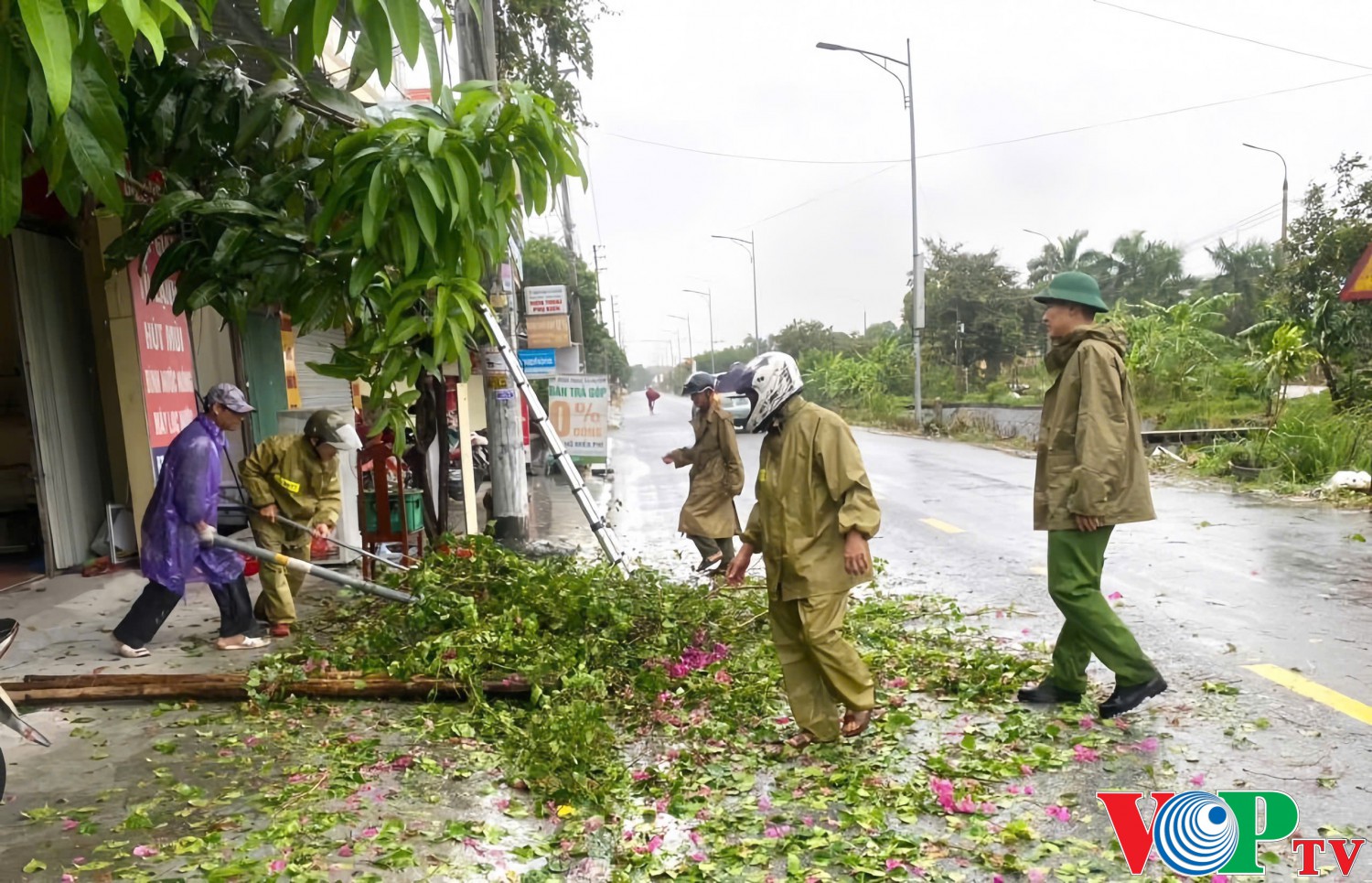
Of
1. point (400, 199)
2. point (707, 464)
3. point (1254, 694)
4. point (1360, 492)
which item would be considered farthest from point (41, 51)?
point (1360, 492)

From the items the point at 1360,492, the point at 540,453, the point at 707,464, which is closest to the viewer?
the point at 707,464

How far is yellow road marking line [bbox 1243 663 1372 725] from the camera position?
4113 mm

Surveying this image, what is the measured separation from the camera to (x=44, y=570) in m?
7.21

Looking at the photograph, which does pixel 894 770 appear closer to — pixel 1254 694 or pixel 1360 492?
pixel 1254 694

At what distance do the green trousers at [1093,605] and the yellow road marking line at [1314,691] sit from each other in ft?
2.76

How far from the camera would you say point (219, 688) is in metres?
4.61

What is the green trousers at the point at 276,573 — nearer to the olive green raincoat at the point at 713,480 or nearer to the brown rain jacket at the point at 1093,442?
the olive green raincoat at the point at 713,480

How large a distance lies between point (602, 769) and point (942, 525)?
6896 mm

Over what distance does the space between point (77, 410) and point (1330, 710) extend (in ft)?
27.7

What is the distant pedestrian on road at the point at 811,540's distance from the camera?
3.94m

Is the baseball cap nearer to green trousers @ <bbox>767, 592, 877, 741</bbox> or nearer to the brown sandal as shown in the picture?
green trousers @ <bbox>767, 592, 877, 741</bbox>

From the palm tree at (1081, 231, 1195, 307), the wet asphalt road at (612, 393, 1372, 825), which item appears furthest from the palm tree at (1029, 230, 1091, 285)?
the wet asphalt road at (612, 393, 1372, 825)

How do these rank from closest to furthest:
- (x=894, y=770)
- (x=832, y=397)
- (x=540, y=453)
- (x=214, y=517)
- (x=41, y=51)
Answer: (x=41, y=51) < (x=894, y=770) < (x=214, y=517) < (x=540, y=453) < (x=832, y=397)

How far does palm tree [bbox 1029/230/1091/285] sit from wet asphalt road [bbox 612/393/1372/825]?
1154 inches
